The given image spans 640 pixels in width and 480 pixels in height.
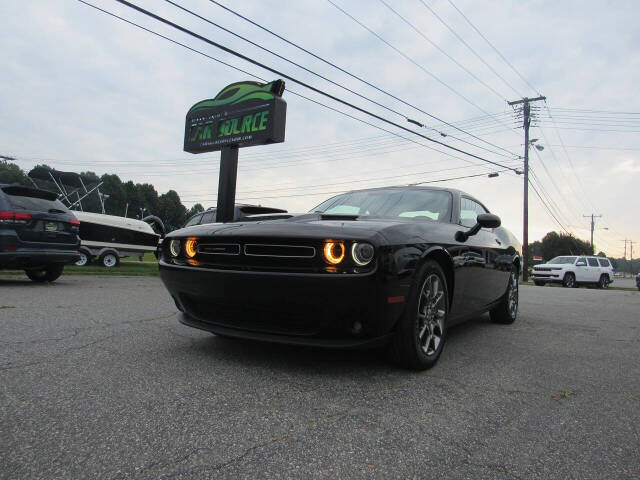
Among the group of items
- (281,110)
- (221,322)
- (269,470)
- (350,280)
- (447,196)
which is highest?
(281,110)

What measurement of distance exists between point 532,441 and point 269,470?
3.62ft

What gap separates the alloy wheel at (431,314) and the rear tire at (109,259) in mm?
15180

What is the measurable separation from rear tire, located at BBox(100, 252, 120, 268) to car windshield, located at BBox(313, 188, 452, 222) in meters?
13.8

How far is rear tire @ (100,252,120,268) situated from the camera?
15.8 m

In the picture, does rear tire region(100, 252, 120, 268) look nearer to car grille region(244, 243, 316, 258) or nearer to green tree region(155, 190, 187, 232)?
car grille region(244, 243, 316, 258)

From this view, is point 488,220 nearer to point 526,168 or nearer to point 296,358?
point 296,358

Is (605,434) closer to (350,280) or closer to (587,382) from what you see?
(587,382)

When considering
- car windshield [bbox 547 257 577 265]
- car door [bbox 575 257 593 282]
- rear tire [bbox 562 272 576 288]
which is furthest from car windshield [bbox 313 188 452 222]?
car windshield [bbox 547 257 577 265]

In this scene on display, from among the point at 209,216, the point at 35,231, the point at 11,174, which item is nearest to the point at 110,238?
the point at 209,216

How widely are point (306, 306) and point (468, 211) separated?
2.45 m

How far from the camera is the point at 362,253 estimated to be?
2.39 meters

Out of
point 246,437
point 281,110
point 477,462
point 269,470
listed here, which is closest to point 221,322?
point 246,437

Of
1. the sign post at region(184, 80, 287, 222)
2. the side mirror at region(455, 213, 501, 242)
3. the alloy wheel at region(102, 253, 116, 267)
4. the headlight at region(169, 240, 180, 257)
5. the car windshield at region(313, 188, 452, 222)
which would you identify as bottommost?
the alloy wheel at region(102, 253, 116, 267)

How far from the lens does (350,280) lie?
91.4 inches
